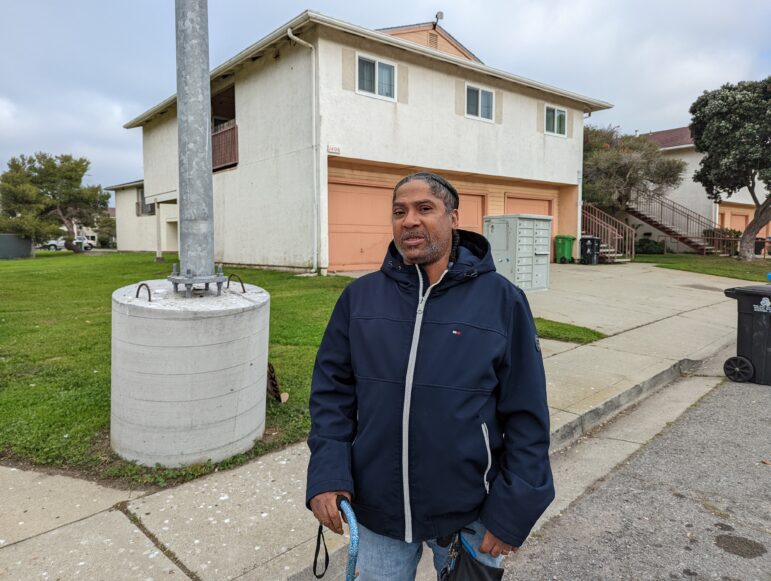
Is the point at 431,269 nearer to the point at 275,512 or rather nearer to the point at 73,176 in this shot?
the point at 275,512

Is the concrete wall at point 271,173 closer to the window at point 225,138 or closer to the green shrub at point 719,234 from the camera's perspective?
the window at point 225,138

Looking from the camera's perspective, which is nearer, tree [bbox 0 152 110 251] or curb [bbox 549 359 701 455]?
curb [bbox 549 359 701 455]

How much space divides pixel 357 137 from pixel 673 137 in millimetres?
27716

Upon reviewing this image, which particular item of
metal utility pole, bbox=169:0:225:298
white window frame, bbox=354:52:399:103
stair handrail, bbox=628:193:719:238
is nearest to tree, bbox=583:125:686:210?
stair handrail, bbox=628:193:719:238

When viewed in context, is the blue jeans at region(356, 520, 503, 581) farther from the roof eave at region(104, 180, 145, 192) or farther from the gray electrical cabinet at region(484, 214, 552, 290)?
the roof eave at region(104, 180, 145, 192)

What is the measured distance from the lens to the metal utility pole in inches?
139

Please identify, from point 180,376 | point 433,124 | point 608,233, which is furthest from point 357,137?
point 608,233

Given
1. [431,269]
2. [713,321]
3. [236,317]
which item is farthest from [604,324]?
[431,269]

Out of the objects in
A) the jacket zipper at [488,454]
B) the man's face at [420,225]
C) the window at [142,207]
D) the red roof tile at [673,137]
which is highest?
the red roof tile at [673,137]

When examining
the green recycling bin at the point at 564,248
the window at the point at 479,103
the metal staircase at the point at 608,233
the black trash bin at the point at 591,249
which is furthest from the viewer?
the metal staircase at the point at 608,233

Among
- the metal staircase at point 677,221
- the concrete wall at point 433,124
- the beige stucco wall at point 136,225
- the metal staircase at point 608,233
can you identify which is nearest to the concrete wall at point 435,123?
the concrete wall at point 433,124

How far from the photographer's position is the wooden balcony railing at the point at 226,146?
54.4 ft

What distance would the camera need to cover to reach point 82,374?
201 inches

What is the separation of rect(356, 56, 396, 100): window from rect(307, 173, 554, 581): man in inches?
516
